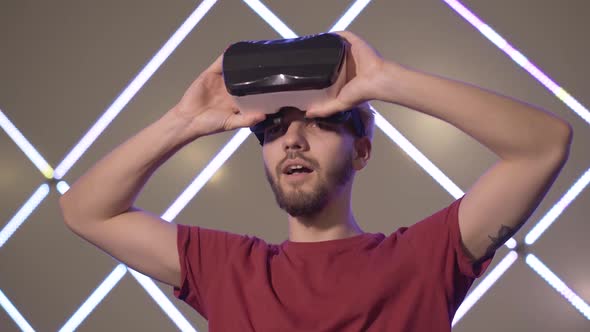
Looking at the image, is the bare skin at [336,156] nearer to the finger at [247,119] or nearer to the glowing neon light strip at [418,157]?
the finger at [247,119]

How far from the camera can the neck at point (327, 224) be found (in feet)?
3.77

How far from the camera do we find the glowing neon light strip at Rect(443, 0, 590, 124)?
5.02ft

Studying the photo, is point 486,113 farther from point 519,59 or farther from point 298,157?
point 519,59

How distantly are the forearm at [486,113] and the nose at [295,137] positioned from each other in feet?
0.54

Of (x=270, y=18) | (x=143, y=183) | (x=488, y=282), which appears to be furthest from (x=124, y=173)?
(x=488, y=282)

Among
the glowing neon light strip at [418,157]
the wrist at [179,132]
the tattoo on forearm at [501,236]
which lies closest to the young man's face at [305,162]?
the wrist at [179,132]

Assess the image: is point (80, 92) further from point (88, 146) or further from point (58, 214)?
point (58, 214)

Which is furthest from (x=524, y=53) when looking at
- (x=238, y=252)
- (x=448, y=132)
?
(x=238, y=252)

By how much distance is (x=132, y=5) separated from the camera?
176cm

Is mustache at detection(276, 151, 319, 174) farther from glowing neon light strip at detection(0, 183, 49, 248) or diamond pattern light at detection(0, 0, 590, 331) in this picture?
glowing neon light strip at detection(0, 183, 49, 248)

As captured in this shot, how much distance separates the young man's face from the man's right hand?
0.21 feet

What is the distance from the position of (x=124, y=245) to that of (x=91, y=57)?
735 mm

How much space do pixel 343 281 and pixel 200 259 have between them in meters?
0.25

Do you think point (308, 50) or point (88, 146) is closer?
point (308, 50)
